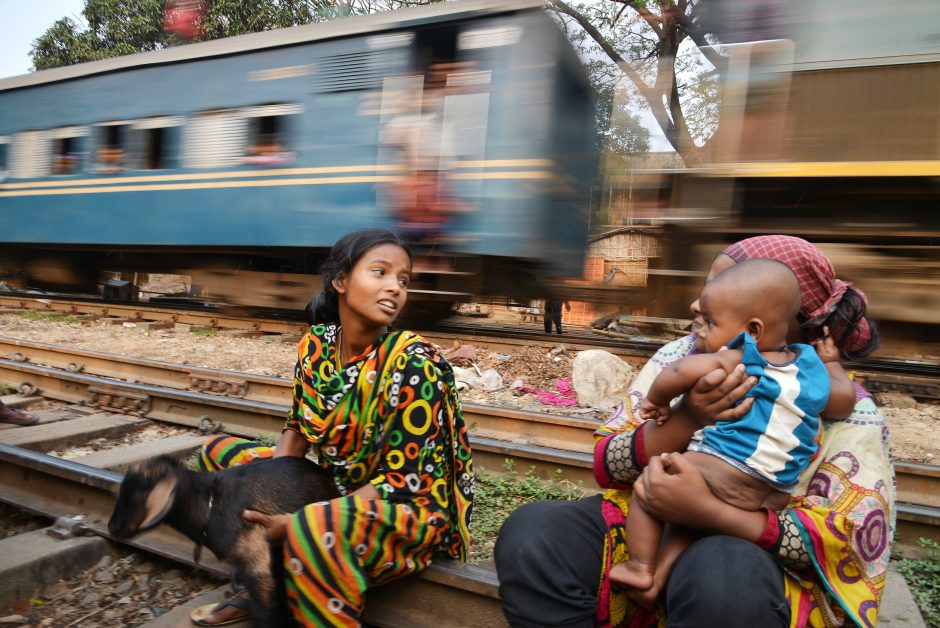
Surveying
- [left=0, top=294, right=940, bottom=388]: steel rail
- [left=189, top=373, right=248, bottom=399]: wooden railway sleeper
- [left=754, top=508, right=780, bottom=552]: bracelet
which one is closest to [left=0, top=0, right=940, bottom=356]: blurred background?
[left=0, top=294, right=940, bottom=388]: steel rail

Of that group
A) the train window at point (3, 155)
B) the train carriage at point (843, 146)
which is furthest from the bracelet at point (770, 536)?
the train window at point (3, 155)

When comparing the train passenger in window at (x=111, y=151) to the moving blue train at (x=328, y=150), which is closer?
the moving blue train at (x=328, y=150)

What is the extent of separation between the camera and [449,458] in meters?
2.06

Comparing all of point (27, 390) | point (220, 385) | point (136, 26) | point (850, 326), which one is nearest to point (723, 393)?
point (850, 326)

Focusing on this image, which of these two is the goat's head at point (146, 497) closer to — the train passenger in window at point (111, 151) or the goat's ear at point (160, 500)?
the goat's ear at point (160, 500)

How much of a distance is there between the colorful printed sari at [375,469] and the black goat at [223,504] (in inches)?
5.2

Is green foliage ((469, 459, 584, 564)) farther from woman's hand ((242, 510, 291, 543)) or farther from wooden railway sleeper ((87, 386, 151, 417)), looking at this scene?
wooden railway sleeper ((87, 386, 151, 417))

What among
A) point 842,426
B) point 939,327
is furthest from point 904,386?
point 842,426

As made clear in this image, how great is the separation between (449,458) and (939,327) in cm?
495

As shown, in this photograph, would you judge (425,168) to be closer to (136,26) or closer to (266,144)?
(266,144)

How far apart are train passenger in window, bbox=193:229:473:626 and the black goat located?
75 mm

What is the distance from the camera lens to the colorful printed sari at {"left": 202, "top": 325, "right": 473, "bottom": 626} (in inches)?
67.8

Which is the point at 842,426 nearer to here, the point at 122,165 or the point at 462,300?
the point at 462,300

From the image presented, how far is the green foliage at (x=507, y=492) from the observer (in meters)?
2.95
